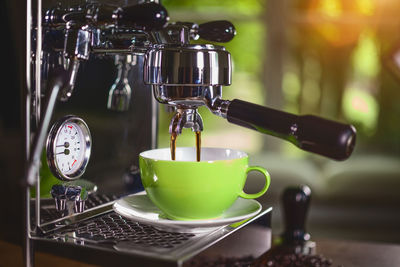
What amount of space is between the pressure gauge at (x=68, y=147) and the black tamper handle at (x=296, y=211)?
32cm

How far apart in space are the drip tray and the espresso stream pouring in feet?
0.37

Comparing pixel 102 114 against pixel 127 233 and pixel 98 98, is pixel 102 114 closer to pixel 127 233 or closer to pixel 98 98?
pixel 98 98

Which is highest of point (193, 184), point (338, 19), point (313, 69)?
point (338, 19)

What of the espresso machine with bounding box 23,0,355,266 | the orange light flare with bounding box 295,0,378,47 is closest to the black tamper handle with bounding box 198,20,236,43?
the espresso machine with bounding box 23,0,355,266

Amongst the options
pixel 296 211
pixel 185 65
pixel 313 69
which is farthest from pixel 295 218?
pixel 313 69

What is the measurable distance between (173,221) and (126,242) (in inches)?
2.5

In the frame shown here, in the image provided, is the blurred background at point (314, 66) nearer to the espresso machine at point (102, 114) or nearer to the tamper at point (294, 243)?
the tamper at point (294, 243)

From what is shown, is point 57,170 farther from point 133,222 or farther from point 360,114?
point 360,114

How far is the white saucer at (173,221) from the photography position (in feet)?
1.86

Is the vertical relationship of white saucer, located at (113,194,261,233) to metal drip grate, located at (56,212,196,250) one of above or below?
Result: above

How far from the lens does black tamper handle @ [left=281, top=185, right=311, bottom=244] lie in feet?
2.59

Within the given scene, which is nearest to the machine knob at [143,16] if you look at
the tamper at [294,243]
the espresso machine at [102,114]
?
the espresso machine at [102,114]

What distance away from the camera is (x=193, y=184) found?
57cm

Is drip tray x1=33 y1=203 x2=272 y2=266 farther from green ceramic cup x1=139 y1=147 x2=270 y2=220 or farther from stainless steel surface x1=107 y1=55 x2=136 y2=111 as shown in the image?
stainless steel surface x1=107 y1=55 x2=136 y2=111
